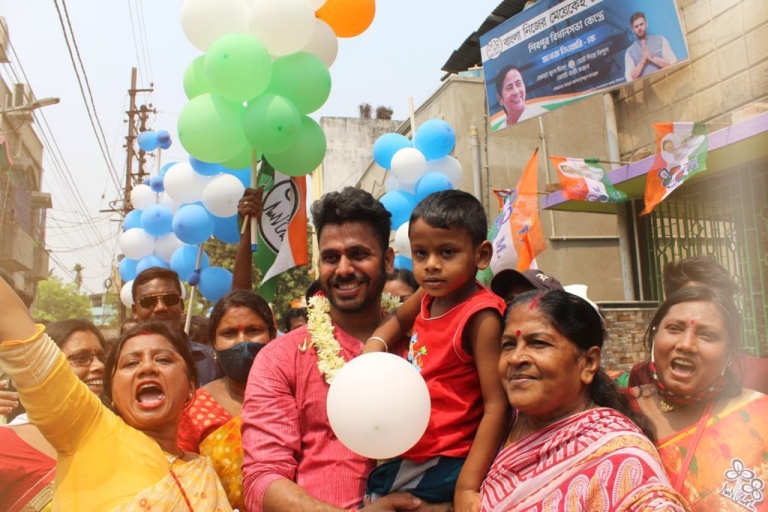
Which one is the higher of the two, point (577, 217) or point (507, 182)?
point (507, 182)

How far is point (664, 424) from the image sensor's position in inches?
83.8

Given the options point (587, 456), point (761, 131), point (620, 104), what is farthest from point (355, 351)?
point (620, 104)

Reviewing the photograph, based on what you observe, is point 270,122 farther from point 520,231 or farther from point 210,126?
point 520,231

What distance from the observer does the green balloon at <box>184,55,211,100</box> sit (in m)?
4.65

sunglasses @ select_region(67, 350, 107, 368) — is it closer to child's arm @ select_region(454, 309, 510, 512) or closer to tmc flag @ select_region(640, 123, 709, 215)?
child's arm @ select_region(454, 309, 510, 512)

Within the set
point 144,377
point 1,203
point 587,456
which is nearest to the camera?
point 587,456

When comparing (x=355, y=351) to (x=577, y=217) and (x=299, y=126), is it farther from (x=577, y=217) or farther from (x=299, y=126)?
(x=577, y=217)

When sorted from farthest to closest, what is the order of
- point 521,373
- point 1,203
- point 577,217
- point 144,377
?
point 1,203
point 577,217
point 144,377
point 521,373

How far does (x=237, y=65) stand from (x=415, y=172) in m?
2.65

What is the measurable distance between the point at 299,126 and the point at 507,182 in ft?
33.8

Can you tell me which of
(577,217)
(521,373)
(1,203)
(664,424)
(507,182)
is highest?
(1,203)

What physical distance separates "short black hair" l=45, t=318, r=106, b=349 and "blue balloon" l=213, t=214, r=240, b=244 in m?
2.50

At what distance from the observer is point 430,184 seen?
20.7ft

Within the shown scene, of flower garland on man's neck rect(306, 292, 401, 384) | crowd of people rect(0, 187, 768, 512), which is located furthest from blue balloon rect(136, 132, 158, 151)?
flower garland on man's neck rect(306, 292, 401, 384)
